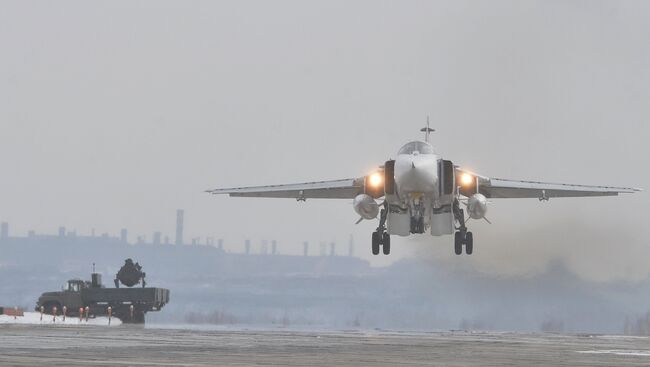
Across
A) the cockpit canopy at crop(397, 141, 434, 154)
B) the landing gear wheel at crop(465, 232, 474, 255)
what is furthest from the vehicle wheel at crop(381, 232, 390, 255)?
the cockpit canopy at crop(397, 141, 434, 154)

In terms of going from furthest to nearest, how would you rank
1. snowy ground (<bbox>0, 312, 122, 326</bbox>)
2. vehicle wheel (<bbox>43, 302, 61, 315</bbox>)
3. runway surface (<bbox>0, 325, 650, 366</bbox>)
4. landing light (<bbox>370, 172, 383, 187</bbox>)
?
vehicle wheel (<bbox>43, 302, 61, 315</bbox>) < snowy ground (<bbox>0, 312, 122, 326</bbox>) < landing light (<bbox>370, 172, 383, 187</bbox>) < runway surface (<bbox>0, 325, 650, 366</bbox>)

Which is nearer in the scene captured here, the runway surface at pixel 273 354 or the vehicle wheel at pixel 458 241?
the runway surface at pixel 273 354

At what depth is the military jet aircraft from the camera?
41.9 metres

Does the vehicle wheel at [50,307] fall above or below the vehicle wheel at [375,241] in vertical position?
below

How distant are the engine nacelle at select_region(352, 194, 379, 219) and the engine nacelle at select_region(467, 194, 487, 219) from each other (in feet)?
12.2

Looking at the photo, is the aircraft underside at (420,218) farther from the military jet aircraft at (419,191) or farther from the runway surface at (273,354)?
the runway surface at (273,354)

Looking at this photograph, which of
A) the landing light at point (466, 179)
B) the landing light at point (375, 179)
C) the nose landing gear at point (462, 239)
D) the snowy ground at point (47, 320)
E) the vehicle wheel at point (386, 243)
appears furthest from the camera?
the snowy ground at point (47, 320)

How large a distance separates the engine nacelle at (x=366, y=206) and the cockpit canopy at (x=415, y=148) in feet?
8.46

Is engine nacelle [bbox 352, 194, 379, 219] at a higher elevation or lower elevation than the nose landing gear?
higher

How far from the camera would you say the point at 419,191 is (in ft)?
138

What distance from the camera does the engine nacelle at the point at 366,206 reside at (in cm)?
4409

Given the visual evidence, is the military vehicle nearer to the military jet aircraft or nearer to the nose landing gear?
the military jet aircraft

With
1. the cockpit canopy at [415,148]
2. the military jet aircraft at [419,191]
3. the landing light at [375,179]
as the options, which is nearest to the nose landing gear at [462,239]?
the military jet aircraft at [419,191]

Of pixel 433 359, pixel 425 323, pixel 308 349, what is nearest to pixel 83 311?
pixel 425 323
